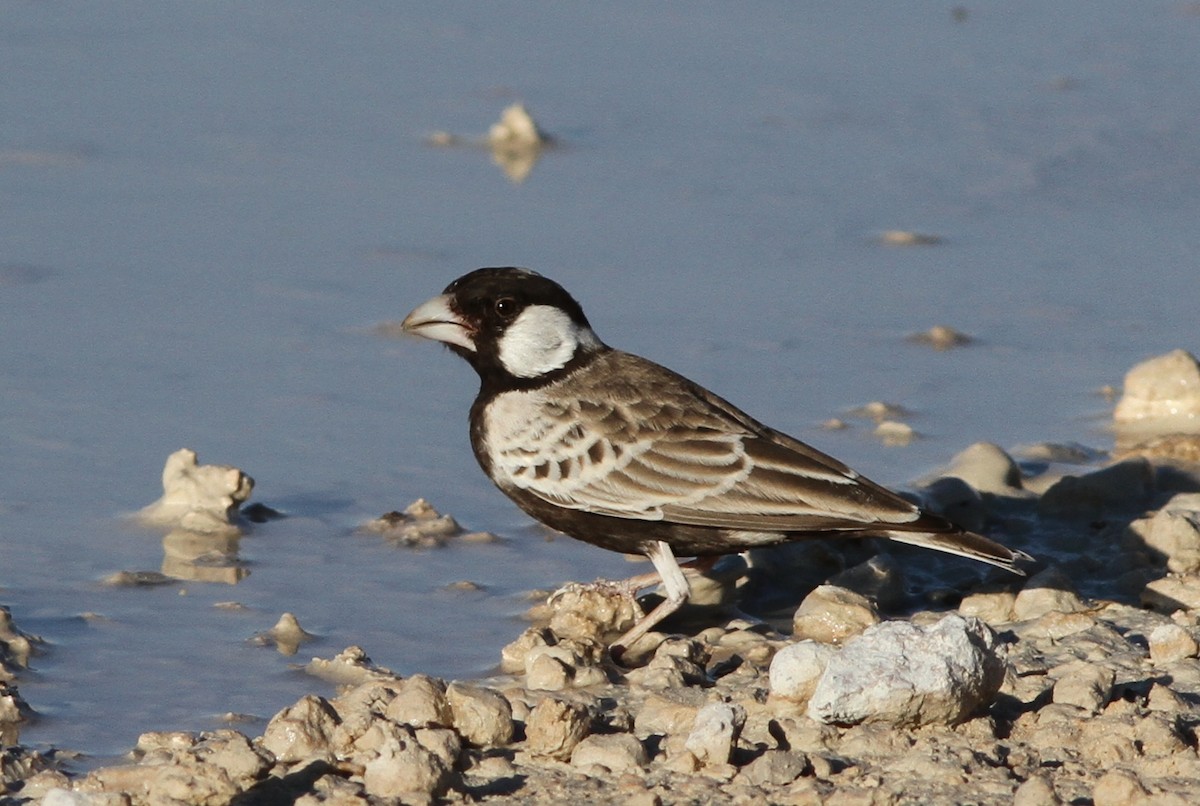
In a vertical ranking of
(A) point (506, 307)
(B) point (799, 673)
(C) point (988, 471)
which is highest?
(A) point (506, 307)

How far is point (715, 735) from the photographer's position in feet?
17.1

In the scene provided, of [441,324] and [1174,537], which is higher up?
→ [441,324]

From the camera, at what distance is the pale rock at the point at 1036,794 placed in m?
4.94

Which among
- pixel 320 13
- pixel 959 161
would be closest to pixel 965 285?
pixel 959 161

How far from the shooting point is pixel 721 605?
7551mm

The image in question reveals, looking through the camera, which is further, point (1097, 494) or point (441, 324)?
point (1097, 494)

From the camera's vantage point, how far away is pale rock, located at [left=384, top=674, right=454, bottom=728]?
554 centimetres

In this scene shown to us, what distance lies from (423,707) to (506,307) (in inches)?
91.3

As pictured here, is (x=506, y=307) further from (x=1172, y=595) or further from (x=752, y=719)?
(x=1172, y=595)

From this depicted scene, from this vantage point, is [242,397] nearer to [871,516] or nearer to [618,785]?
[871,516]

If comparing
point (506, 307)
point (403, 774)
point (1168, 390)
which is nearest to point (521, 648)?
point (506, 307)

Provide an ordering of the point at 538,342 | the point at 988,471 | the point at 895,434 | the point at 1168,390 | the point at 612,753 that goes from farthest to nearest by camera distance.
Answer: the point at 1168,390
the point at 895,434
the point at 988,471
the point at 538,342
the point at 612,753

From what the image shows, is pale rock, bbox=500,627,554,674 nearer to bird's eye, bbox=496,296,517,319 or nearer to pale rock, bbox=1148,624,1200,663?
bird's eye, bbox=496,296,517,319

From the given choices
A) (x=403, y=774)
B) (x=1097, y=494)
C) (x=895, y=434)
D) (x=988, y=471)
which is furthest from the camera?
(x=895, y=434)
